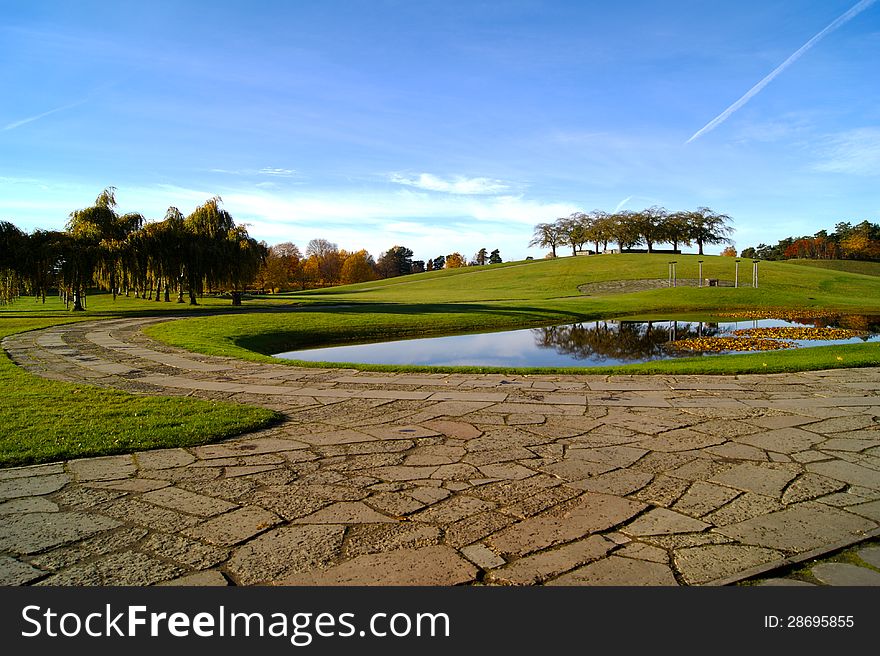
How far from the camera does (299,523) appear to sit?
3.05 metres

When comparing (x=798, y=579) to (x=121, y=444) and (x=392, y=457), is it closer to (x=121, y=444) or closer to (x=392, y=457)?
(x=392, y=457)

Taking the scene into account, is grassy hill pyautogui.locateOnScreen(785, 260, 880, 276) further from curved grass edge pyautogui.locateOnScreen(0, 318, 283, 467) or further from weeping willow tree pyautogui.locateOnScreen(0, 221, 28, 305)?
curved grass edge pyautogui.locateOnScreen(0, 318, 283, 467)

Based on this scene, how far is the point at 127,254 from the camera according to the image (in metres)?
24.7

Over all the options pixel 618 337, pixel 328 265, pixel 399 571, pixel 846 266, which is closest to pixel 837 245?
pixel 846 266

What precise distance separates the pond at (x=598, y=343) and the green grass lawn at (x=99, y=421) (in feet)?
18.2

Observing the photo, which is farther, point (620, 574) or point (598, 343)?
point (598, 343)

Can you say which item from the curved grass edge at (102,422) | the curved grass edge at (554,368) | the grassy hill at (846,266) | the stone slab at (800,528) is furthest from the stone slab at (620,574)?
the grassy hill at (846,266)

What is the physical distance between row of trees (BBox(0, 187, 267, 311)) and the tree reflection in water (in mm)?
16536

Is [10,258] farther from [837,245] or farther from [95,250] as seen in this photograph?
[837,245]

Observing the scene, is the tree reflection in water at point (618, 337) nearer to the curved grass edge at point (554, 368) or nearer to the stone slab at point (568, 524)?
the curved grass edge at point (554, 368)

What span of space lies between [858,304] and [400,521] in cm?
3252

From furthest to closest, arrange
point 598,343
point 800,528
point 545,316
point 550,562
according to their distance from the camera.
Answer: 1. point 545,316
2. point 598,343
3. point 800,528
4. point 550,562

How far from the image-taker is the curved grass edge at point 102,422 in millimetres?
4414

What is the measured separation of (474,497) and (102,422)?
3.86 m
